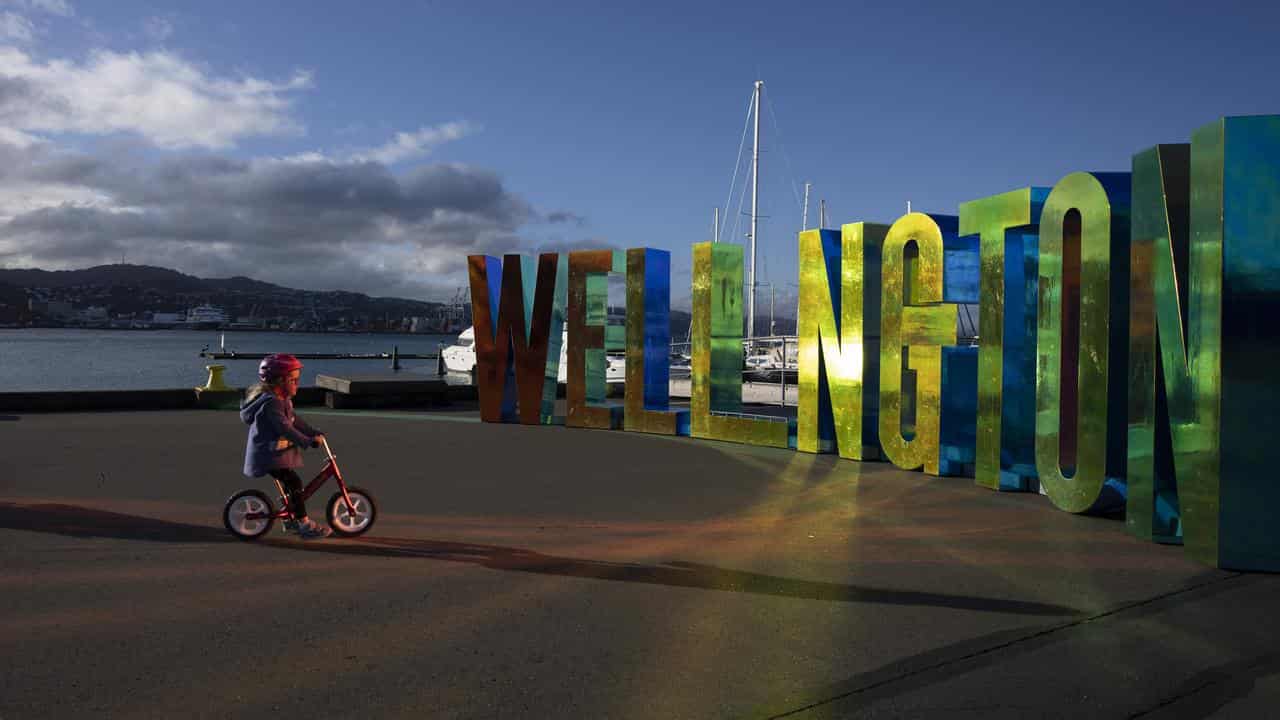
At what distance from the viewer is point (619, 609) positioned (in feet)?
19.1

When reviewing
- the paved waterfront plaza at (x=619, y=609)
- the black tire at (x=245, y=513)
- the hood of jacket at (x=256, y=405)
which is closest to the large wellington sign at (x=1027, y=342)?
the paved waterfront plaza at (x=619, y=609)

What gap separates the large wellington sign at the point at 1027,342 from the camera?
7.18 m

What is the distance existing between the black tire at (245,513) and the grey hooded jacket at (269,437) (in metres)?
0.32

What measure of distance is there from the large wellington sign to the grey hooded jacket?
724cm

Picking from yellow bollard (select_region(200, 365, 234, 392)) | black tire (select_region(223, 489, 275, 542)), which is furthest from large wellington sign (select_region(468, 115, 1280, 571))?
black tire (select_region(223, 489, 275, 542))

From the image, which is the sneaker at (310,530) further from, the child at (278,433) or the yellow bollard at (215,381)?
the yellow bollard at (215,381)

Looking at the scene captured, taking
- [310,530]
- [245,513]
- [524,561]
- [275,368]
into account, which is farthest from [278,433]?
[524,561]

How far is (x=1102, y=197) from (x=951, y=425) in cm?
377

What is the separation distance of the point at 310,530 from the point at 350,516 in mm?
340

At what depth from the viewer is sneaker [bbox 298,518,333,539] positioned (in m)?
7.69

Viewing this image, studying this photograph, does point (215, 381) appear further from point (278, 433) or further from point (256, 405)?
point (278, 433)

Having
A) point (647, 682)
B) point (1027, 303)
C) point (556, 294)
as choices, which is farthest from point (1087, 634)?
point (556, 294)

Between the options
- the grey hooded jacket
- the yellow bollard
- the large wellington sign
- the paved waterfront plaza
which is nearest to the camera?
the paved waterfront plaza

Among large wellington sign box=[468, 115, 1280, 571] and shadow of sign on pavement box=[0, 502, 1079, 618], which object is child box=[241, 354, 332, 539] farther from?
large wellington sign box=[468, 115, 1280, 571]
